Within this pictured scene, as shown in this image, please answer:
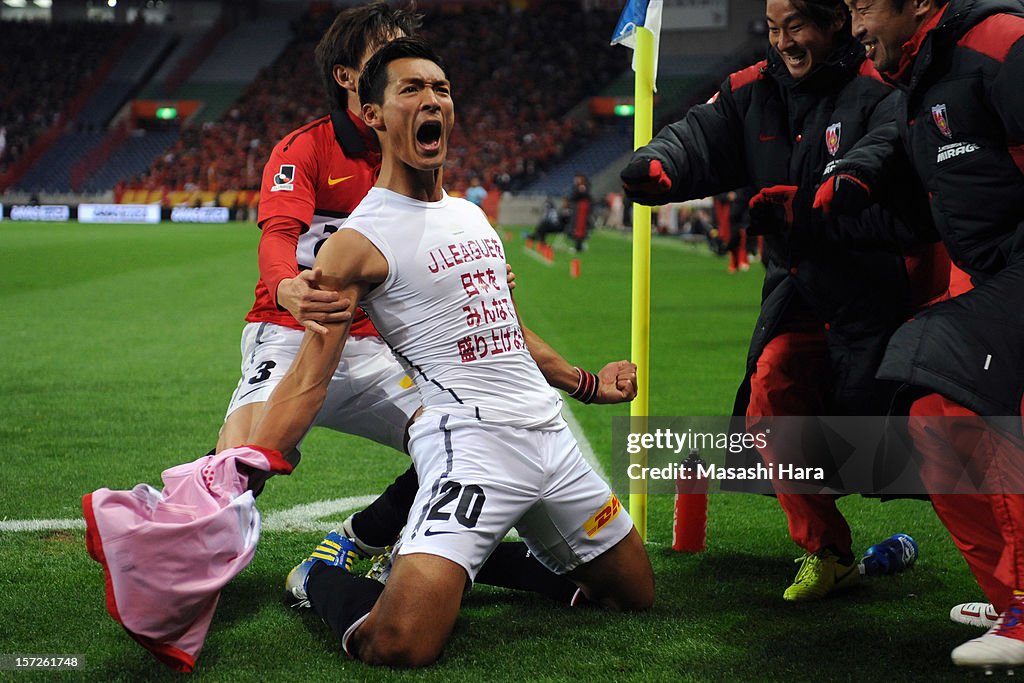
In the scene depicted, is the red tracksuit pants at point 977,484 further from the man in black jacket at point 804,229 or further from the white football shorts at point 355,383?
the white football shorts at point 355,383

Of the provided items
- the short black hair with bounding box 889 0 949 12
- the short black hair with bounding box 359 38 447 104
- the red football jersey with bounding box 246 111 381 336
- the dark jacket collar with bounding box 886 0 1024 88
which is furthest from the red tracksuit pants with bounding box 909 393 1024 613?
the red football jersey with bounding box 246 111 381 336

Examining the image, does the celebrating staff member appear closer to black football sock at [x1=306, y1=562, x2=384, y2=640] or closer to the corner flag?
black football sock at [x1=306, y1=562, x2=384, y2=640]

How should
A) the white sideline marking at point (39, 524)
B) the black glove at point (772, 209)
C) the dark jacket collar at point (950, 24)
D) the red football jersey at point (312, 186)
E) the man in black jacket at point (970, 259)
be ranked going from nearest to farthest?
the man in black jacket at point (970, 259), the dark jacket collar at point (950, 24), the black glove at point (772, 209), the red football jersey at point (312, 186), the white sideline marking at point (39, 524)

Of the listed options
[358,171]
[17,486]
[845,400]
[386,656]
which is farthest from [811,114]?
[17,486]

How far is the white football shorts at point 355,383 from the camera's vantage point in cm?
435

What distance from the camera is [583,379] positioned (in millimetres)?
4141

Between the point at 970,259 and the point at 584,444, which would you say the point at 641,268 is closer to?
the point at 970,259

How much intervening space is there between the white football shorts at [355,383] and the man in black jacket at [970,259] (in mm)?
1764

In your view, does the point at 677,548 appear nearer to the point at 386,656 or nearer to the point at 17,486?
the point at 386,656

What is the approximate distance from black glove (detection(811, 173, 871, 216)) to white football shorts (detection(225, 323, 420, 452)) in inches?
66.6

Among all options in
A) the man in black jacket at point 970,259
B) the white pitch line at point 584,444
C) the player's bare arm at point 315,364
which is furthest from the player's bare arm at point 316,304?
the white pitch line at point 584,444

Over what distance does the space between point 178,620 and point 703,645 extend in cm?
163

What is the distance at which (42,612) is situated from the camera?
3830 mm

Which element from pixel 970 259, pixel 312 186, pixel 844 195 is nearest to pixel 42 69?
pixel 312 186
